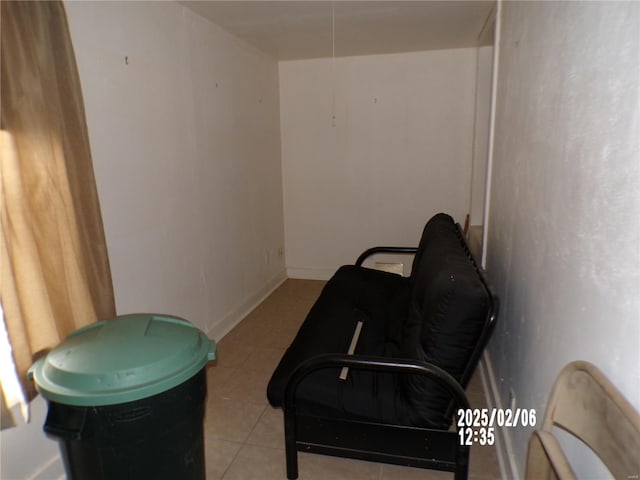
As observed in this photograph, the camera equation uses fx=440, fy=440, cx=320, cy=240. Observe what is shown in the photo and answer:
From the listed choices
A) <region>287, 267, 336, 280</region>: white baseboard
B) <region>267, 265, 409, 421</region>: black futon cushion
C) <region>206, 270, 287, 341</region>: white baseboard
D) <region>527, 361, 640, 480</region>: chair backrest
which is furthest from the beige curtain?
<region>287, 267, 336, 280</region>: white baseboard

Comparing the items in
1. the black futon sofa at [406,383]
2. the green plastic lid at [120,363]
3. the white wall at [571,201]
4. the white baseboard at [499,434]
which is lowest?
the white baseboard at [499,434]

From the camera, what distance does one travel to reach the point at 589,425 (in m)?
0.90

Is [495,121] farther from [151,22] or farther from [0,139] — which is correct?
[0,139]

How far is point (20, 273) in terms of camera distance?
56.9 inches

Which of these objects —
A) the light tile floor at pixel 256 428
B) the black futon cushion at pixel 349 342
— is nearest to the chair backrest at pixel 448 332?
the black futon cushion at pixel 349 342

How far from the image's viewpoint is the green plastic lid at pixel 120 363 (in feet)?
3.90

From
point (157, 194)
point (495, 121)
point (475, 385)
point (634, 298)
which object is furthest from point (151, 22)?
point (475, 385)

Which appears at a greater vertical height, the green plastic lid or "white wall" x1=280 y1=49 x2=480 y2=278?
"white wall" x1=280 y1=49 x2=480 y2=278

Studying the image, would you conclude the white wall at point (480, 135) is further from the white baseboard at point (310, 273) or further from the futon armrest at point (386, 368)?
the futon armrest at point (386, 368)

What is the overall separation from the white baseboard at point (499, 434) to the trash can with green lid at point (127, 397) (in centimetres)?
120

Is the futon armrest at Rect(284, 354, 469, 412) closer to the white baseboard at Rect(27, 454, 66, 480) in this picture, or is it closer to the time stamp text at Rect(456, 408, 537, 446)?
the time stamp text at Rect(456, 408, 537, 446)

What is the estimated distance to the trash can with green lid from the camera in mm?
Result: 1199

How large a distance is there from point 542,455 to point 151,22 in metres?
2.50

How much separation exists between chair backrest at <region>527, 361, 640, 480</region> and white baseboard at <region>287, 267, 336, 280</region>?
128 inches
